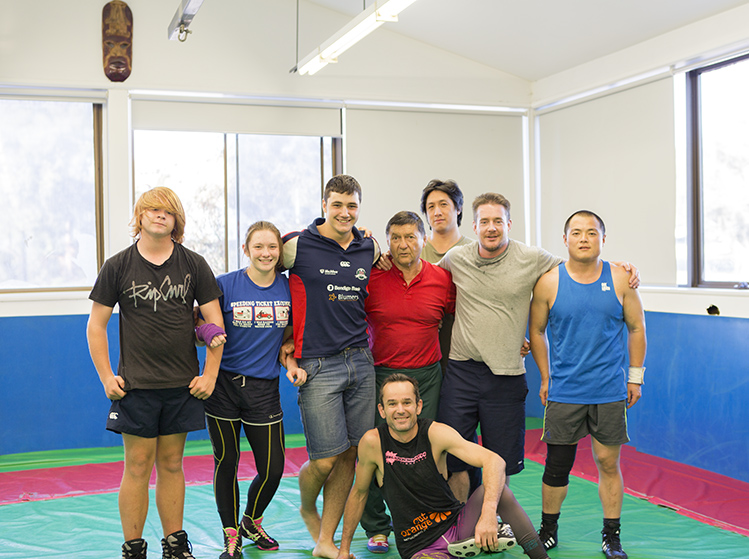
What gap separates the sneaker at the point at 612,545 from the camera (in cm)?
310

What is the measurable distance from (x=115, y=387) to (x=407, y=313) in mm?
1254

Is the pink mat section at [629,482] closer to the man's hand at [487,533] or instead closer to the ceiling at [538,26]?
the man's hand at [487,533]

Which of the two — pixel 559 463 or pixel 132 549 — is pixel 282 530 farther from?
pixel 559 463

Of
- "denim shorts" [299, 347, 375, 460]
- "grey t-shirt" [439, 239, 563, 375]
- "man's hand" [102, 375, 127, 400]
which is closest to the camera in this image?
"man's hand" [102, 375, 127, 400]

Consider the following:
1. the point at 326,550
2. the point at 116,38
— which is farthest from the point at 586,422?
the point at 116,38

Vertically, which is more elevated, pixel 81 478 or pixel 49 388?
pixel 49 388

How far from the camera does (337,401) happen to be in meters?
2.98

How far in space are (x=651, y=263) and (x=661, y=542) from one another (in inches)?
88.7

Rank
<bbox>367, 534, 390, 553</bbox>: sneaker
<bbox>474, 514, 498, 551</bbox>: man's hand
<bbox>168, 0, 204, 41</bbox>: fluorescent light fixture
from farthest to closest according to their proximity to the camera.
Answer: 1. <bbox>168, 0, 204, 41</bbox>: fluorescent light fixture
2. <bbox>367, 534, 390, 553</bbox>: sneaker
3. <bbox>474, 514, 498, 551</bbox>: man's hand

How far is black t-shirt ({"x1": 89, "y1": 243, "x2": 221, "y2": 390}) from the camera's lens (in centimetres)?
277

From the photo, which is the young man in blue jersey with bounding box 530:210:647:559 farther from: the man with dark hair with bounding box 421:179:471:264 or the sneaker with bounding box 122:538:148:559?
the sneaker with bounding box 122:538:148:559

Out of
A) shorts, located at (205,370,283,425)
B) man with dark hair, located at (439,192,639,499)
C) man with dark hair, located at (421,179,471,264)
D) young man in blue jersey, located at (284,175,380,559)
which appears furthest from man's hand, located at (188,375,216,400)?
man with dark hair, located at (421,179,471,264)

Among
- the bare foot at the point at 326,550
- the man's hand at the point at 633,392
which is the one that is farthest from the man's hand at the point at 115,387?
the man's hand at the point at 633,392

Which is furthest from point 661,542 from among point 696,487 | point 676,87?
point 676,87
